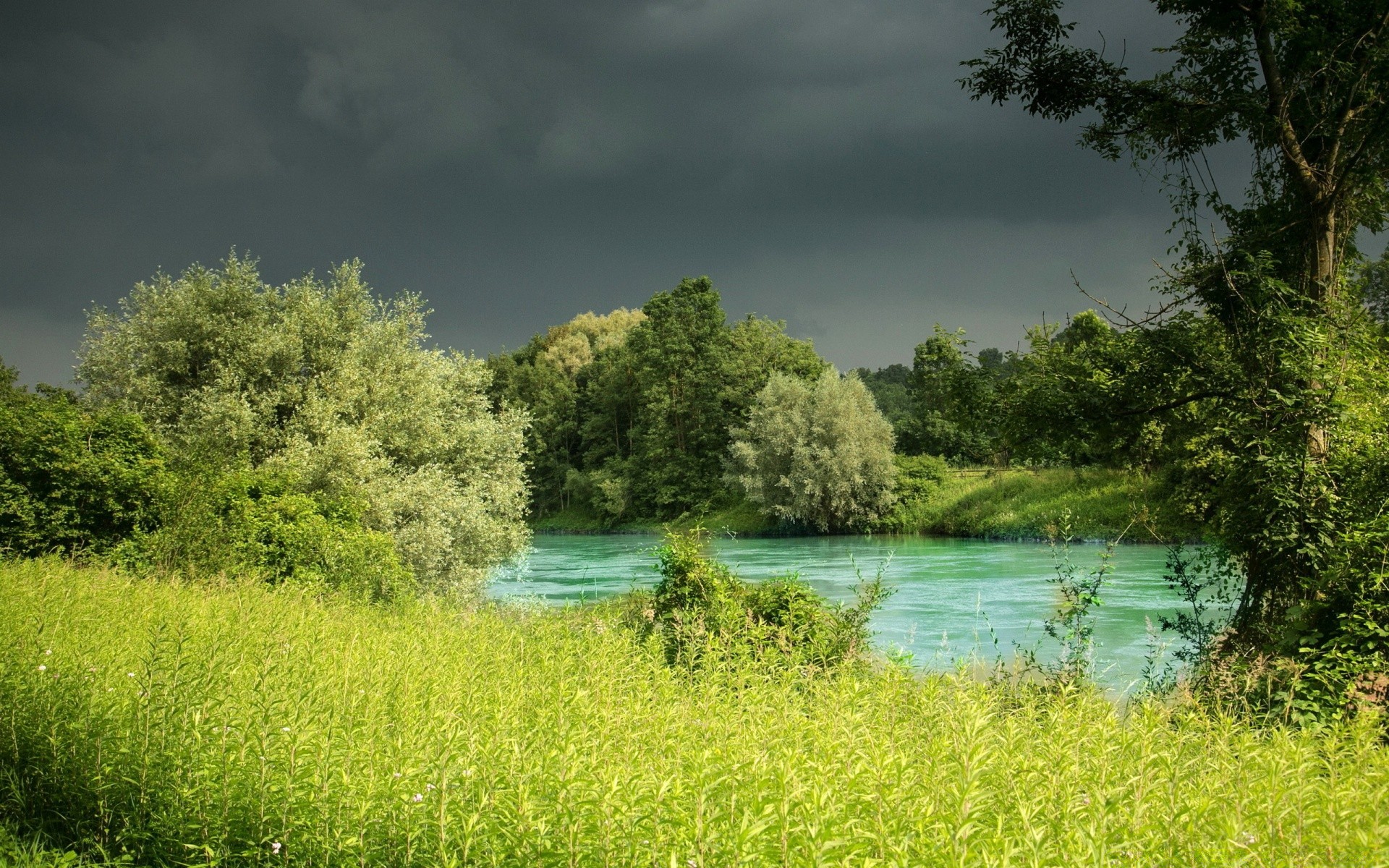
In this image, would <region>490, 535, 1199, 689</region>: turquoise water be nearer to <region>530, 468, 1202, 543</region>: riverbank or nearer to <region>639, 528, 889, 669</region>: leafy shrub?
<region>639, 528, 889, 669</region>: leafy shrub

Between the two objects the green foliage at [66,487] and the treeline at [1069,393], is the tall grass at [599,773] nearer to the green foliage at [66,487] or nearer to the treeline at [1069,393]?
the treeline at [1069,393]

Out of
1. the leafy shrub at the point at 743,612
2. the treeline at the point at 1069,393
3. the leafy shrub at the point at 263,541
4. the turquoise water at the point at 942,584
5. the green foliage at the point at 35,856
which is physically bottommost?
the turquoise water at the point at 942,584

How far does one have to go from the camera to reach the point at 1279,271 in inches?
390

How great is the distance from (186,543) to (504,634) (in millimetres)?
5815

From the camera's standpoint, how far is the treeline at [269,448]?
12336mm

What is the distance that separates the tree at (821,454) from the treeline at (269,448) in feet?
79.2

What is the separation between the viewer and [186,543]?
11.9 m

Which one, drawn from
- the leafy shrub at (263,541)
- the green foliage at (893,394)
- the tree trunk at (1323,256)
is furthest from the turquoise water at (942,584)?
the green foliage at (893,394)

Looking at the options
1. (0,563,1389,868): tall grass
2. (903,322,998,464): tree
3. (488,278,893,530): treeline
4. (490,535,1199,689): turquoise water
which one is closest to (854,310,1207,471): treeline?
(903,322,998,464): tree

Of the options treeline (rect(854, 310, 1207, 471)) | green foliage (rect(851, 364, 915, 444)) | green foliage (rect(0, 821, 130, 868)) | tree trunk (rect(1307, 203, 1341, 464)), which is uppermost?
green foliage (rect(851, 364, 915, 444))

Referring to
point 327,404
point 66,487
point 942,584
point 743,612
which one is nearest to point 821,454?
point 942,584

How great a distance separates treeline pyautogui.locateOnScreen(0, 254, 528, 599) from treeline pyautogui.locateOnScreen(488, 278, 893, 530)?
585 inches

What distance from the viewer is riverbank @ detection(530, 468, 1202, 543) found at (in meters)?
33.0

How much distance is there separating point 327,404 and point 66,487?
6380 millimetres
